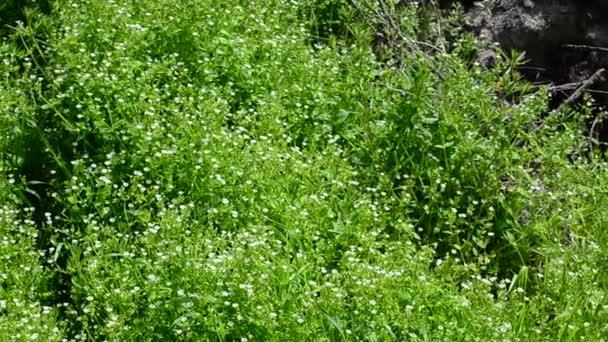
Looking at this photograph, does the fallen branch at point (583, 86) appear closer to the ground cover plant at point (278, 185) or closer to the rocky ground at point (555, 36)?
the rocky ground at point (555, 36)

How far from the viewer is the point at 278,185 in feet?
15.2

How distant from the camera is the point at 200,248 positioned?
13.7ft

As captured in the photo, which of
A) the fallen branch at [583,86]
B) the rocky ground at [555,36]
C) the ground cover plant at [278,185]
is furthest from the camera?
the rocky ground at [555,36]

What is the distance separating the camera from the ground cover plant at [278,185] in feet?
13.1

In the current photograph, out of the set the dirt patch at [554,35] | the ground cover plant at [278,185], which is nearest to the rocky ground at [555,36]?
the dirt patch at [554,35]

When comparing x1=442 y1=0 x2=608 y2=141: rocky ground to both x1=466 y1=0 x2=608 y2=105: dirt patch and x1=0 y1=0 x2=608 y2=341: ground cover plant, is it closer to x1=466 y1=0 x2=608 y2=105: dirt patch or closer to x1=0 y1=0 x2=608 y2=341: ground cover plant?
x1=466 y1=0 x2=608 y2=105: dirt patch

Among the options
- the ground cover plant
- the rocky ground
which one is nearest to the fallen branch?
the rocky ground

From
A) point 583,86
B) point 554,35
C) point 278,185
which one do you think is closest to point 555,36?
point 554,35

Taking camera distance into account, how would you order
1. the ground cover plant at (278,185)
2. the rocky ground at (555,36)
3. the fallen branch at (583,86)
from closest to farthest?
the ground cover plant at (278,185) < the fallen branch at (583,86) < the rocky ground at (555,36)

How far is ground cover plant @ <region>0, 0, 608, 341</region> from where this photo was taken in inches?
157

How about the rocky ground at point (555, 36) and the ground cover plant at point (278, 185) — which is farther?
the rocky ground at point (555, 36)

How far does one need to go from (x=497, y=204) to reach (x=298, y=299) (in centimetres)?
127

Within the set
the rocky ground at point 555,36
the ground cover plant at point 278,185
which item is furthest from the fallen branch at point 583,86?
the ground cover plant at point 278,185

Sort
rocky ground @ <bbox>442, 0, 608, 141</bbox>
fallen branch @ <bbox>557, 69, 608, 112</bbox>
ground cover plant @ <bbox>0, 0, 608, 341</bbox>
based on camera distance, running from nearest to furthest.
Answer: ground cover plant @ <bbox>0, 0, 608, 341</bbox> < fallen branch @ <bbox>557, 69, 608, 112</bbox> < rocky ground @ <bbox>442, 0, 608, 141</bbox>
